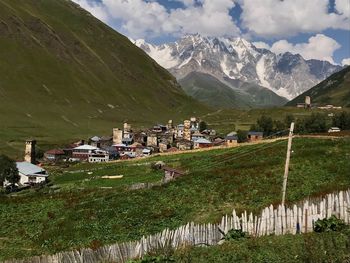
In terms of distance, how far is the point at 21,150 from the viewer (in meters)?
190

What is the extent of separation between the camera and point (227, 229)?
27156mm

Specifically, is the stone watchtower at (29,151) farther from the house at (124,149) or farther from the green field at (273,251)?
the green field at (273,251)

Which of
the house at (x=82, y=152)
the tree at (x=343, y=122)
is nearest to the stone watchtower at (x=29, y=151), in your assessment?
the house at (x=82, y=152)

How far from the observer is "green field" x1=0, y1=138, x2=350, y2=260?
3841cm

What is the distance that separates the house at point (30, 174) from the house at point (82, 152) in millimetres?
43128

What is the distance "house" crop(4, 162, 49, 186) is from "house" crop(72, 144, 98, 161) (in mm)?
43128

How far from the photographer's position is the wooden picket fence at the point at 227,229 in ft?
76.3

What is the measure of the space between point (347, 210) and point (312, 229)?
110 inches

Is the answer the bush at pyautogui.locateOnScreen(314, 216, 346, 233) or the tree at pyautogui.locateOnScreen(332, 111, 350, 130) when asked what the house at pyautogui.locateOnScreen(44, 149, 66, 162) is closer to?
the tree at pyautogui.locateOnScreen(332, 111, 350, 130)

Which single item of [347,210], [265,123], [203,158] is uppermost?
[265,123]

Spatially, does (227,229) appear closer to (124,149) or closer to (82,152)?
(82,152)

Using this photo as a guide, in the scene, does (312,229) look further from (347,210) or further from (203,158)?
(203,158)

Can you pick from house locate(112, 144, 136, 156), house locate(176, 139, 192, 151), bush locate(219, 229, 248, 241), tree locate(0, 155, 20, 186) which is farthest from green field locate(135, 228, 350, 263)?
house locate(112, 144, 136, 156)

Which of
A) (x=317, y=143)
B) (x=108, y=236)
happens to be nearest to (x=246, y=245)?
(x=108, y=236)
